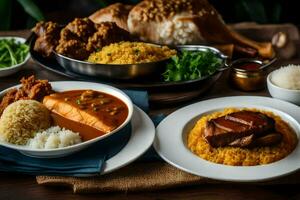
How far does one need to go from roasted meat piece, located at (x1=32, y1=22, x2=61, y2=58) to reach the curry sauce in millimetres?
585

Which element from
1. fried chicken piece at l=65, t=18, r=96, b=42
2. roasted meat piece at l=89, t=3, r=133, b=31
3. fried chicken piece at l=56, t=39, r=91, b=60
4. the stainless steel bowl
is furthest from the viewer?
roasted meat piece at l=89, t=3, r=133, b=31

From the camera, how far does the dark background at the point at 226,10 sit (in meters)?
4.06

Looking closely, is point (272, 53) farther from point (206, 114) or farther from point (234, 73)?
point (206, 114)

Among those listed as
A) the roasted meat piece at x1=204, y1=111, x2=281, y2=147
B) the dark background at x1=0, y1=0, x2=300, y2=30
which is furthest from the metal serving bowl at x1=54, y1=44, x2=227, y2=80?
the dark background at x1=0, y1=0, x2=300, y2=30

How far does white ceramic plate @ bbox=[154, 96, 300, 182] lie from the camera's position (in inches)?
66.0

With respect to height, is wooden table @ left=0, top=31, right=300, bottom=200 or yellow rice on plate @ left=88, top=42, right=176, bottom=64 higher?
yellow rice on plate @ left=88, top=42, right=176, bottom=64

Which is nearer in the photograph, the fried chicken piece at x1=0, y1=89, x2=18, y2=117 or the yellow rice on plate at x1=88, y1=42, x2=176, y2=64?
the fried chicken piece at x1=0, y1=89, x2=18, y2=117

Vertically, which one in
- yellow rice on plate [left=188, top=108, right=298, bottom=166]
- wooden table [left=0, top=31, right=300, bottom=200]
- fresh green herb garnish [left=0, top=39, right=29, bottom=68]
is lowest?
fresh green herb garnish [left=0, top=39, right=29, bottom=68]

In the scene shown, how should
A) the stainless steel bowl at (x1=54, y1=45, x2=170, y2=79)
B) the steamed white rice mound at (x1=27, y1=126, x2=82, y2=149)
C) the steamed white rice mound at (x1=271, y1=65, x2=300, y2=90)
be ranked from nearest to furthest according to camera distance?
the steamed white rice mound at (x1=27, y1=126, x2=82, y2=149) → the steamed white rice mound at (x1=271, y1=65, x2=300, y2=90) → the stainless steel bowl at (x1=54, y1=45, x2=170, y2=79)

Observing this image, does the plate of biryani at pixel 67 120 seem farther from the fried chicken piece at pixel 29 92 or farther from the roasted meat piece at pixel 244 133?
the roasted meat piece at pixel 244 133

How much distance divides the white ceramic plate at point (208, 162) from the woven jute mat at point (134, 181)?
0.21 ft

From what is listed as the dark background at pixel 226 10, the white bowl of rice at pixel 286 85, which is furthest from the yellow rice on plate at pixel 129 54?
the dark background at pixel 226 10

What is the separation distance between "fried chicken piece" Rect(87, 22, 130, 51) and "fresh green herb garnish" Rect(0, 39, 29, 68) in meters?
0.45

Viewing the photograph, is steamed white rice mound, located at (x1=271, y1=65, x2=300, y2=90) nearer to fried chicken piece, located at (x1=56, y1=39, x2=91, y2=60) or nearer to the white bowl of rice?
the white bowl of rice
